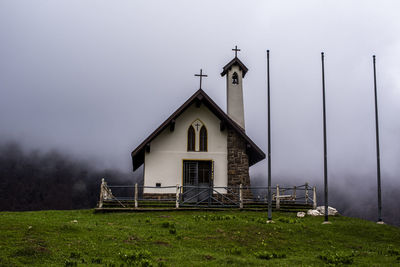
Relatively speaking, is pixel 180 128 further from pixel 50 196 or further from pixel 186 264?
pixel 50 196

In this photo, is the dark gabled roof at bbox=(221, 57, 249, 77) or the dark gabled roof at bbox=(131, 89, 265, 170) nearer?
the dark gabled roof at bbox=(131, 89, 265, 170)

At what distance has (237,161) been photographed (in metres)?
31.1

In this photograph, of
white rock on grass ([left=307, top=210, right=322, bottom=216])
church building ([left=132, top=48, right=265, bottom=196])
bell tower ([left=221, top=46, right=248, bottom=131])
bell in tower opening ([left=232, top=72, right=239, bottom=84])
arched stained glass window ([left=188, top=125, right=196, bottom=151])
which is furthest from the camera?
bell in tower opening ([left=232, top=72, right=239, bottom=84])

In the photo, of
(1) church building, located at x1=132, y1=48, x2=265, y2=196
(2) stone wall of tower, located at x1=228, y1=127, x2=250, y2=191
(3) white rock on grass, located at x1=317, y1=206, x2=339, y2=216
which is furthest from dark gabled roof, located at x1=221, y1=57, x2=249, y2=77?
(3) white rock on grass, located at x1=317, y1=206, x2=339, y2=216

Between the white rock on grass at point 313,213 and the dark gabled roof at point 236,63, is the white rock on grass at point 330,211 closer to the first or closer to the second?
Result: the white rock on grass at point 313,213

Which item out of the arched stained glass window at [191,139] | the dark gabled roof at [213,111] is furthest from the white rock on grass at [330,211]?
the arched stained glass window at [191,139]

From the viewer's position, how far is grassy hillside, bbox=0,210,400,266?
49.8ft

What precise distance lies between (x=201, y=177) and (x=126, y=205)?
17.7 feet

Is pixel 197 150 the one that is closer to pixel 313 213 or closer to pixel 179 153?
pixel 179 153

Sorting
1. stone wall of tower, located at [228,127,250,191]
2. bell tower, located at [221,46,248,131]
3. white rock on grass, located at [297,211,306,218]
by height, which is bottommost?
white rock on grass, located at [297,211,306,218]

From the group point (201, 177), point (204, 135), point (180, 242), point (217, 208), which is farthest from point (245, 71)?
point (180, 242)

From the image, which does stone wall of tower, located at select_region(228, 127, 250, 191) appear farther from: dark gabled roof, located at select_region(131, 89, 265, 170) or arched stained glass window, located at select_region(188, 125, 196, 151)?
arched stained glass window, located at select_region(188, 125, 196, 151)

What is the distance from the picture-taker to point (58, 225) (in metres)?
18.9

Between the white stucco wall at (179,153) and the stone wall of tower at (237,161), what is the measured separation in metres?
0.32
